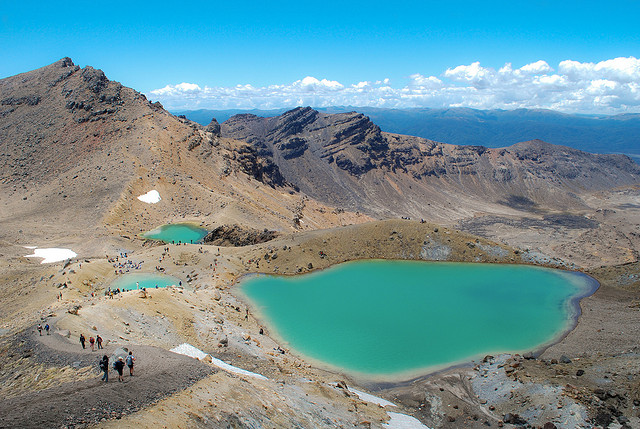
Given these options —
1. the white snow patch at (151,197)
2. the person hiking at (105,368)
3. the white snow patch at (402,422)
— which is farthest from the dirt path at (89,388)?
the white snow patch at (151,197)

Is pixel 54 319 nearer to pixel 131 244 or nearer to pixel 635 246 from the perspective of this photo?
pixel 131 244

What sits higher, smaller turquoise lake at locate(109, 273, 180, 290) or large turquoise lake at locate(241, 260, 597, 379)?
smaller turquoise lake at locate(109, 273, 180, 290)

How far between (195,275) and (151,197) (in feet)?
142

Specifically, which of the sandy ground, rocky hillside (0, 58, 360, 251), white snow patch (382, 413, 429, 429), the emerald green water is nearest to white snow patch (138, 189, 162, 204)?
rocky hillside (0, 58, 360, 251)

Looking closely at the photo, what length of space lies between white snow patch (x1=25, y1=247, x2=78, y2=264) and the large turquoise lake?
2880 cm

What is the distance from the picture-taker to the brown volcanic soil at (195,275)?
869 inches

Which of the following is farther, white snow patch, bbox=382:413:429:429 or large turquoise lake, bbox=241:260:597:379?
large turquoise lake, bbox=241:260:597:379

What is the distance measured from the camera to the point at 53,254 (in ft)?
203

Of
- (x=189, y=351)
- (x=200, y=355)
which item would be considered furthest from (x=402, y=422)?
(x=189, y=351)

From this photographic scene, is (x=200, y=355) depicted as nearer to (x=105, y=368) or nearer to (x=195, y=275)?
(x=105, y=368)

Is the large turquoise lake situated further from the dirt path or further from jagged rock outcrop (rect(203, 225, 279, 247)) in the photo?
the dirt path

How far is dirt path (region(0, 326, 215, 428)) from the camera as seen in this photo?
16641 mm

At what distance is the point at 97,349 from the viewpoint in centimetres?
2509

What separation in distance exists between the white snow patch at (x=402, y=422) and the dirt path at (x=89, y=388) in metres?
12.0
